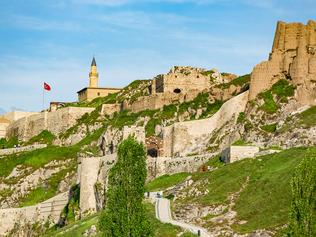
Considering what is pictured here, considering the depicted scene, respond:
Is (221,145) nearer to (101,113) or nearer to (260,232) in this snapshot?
(260,232)

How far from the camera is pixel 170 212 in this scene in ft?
208

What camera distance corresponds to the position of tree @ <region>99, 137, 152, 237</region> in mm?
51406

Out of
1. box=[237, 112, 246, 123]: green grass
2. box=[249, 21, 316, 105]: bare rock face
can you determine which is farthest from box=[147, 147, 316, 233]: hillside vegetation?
box=[249, 21, 316, 105]: bare rock face

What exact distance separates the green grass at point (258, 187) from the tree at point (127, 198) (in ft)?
22.4

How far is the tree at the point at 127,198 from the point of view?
51.4 meters

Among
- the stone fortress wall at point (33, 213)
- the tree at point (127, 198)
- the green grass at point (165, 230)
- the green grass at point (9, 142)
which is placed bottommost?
the stone fortress wall at point (33, 213)

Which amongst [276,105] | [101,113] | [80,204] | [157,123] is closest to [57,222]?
[80,204]

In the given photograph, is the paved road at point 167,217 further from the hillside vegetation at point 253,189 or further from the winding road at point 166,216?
the hillside vegetation at point 253,189

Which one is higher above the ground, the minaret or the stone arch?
the minaret

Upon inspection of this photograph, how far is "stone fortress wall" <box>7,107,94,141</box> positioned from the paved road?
167 ft

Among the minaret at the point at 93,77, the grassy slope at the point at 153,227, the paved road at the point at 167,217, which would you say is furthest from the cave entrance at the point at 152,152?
the minaret at the point at 93,77

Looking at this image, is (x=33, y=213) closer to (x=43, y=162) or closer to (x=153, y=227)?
(x=43, y=162)

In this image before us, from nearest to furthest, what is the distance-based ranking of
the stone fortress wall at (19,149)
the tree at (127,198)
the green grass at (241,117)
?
1. the tree at (127,198)
2. the green grass at (241,117)
3. the stone fortress wall at (19,149)

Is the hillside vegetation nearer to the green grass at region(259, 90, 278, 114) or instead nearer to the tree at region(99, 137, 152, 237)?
the tree at region(99, 137, 152, 237)
